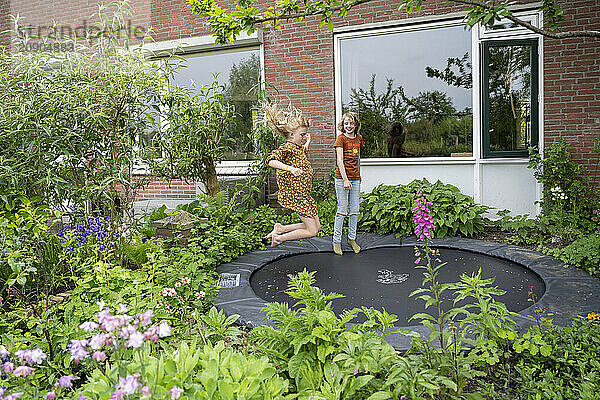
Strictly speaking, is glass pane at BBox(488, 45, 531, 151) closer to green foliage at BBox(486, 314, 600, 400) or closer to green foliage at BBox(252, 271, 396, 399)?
green foliage at BBox(486, 314, 600, 400)

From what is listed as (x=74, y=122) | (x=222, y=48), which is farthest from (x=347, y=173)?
(x=222, y=48)

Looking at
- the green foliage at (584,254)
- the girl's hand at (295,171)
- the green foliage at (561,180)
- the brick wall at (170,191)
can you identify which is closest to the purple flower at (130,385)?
the girl's hand at (295,171)

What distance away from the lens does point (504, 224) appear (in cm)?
607

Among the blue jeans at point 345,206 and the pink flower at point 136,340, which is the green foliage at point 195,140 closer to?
the blue jeans at point 345,206

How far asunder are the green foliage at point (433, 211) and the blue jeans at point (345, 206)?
68 cm

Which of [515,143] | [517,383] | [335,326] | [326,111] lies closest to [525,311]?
[517,383]

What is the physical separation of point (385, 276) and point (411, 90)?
352cm

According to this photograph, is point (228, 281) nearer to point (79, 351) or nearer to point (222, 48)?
point (79, 351)

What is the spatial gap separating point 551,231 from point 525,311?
254 cm

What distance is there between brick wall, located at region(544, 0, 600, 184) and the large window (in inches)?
7.6

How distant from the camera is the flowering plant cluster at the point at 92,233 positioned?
4.14 metres

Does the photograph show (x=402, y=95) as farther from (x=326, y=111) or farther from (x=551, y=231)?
(x=551, y=231)

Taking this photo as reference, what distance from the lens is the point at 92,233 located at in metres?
4.37

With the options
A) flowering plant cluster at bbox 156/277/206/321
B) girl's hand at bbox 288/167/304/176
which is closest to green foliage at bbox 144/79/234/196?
girl's hand at bbox 288/167/304/176
